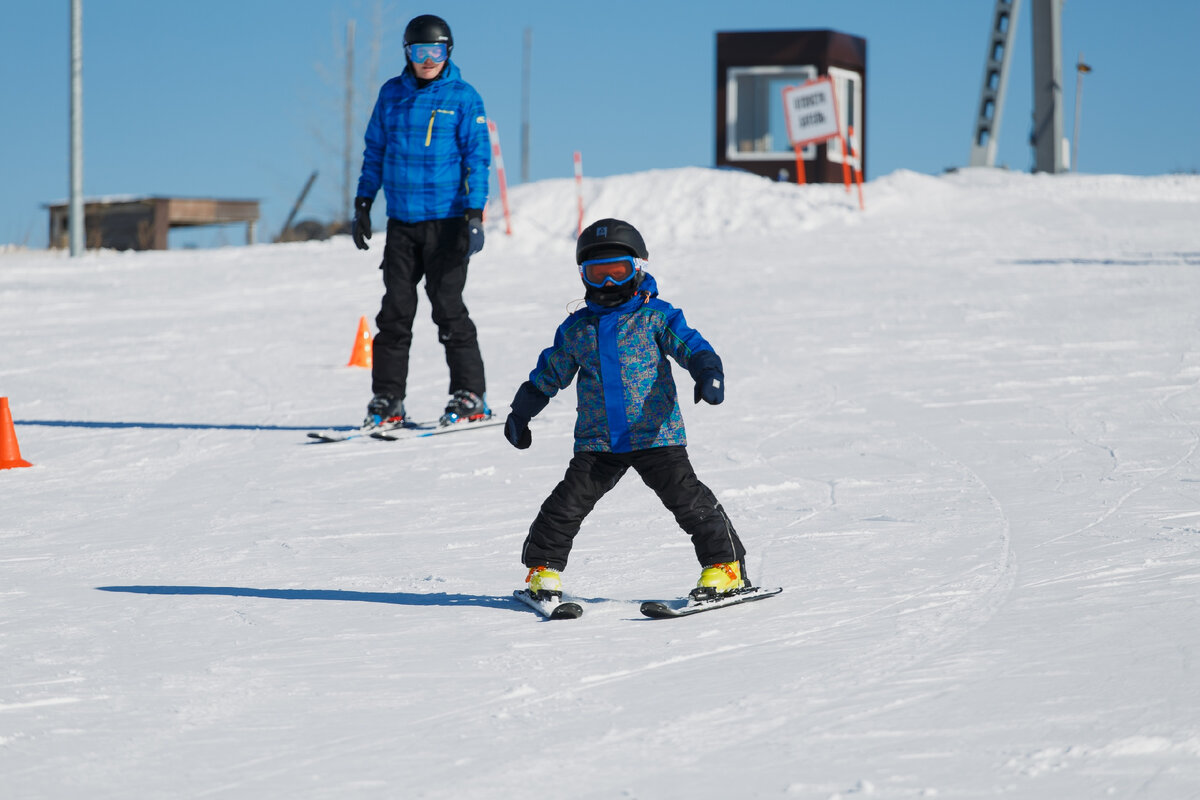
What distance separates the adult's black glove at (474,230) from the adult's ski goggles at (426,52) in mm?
773

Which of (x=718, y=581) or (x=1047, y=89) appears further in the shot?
(x=1047, y=89)

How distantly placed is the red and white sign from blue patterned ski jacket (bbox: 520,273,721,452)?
1763cm

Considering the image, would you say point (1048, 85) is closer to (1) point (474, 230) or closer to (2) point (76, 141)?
(2) point (76, 141)

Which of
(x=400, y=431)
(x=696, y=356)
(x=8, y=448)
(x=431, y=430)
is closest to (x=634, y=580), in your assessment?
(x=696, y=356)

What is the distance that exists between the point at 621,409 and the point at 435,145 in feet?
11.9

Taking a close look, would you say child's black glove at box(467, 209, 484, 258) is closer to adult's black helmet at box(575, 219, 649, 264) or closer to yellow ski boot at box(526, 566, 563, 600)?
adult's black helmet at box(575, 219, 649, 264)

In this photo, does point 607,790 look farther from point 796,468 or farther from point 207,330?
point 207,330

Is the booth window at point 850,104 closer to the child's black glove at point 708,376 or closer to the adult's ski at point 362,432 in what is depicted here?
the adult's ski at point 362,432

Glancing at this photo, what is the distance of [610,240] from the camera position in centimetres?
381

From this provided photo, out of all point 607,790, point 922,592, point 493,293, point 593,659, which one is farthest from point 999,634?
point 493,293

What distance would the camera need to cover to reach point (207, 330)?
12.6m

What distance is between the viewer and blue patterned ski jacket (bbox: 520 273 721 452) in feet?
12.6

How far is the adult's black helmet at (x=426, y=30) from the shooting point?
6.95 metres

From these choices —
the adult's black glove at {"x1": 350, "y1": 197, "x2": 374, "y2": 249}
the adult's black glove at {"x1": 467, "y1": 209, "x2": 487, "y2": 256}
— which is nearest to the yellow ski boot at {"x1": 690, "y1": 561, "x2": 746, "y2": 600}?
the adult's black glove at {"x1": 467, "y1": 209, "x2": 487, "y2": 256}
